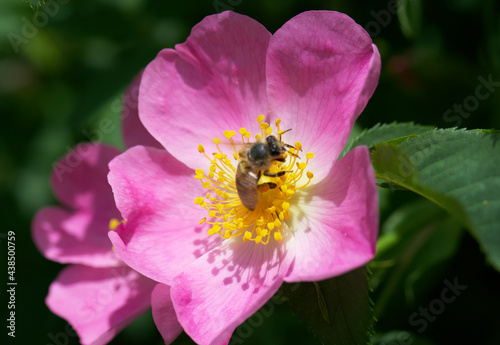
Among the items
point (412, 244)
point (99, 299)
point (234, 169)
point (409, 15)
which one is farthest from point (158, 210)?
point (409, 15)

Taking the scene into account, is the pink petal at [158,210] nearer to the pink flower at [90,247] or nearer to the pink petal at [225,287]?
the pink petal at [225,287]

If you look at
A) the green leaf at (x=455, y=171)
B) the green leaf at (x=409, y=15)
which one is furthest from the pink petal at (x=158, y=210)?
the green leaf at (x=409, y=15)

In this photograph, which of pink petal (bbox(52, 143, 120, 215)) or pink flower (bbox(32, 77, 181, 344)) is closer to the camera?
pink flower (bbox(32, 77, 181, 344))

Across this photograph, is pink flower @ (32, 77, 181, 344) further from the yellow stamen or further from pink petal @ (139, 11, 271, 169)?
pink petal @ (139, 11, 271, 169)

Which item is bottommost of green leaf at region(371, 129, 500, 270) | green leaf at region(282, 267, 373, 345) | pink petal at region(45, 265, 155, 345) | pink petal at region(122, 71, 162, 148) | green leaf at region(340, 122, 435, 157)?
green leaf at region(282, 267, 373, 345)

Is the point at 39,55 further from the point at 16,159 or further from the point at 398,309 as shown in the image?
the point at 398,309

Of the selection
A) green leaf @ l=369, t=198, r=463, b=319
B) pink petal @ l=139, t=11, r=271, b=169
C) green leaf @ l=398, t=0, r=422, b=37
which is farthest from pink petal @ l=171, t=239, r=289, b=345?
green leaf @ l=398, t=0, r=422, b=37

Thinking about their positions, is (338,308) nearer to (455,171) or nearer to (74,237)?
(455,171)
